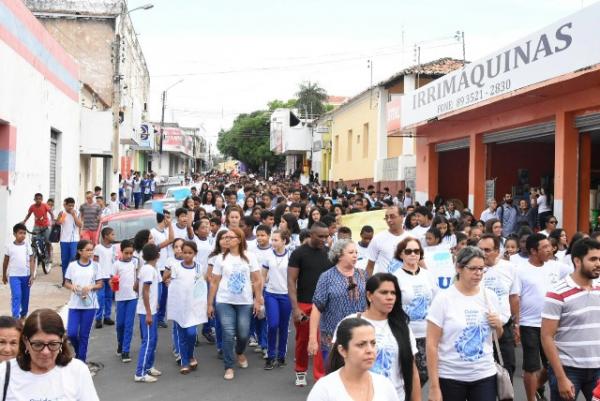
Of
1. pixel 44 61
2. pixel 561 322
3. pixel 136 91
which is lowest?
pixel 561 322

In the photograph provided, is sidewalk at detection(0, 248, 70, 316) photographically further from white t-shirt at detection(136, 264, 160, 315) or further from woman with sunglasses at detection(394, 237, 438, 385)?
woman with sunglasses at detection(394, 237, 438, 385)

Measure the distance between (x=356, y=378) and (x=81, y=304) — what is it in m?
5.14

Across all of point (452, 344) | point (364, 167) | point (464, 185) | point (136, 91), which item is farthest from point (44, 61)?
point (136, 91)

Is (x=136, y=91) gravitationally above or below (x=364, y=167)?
above

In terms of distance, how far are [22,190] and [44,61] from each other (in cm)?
388

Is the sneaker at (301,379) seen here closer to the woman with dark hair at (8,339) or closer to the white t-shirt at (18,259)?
the woman with dark hair at (8,339)

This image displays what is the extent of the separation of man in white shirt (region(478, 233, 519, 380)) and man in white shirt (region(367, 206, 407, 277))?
121 cm

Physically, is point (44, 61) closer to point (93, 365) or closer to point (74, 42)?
point (93, 365)

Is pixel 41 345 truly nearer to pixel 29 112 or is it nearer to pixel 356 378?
pixel 356 378

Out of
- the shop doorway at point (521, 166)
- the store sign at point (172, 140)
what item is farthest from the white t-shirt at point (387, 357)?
the store sign at point (172, 140)

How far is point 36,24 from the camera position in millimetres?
17516

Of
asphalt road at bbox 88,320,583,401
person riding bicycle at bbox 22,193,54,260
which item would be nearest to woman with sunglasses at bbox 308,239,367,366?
asphalt road at bbox 88,320,583,401

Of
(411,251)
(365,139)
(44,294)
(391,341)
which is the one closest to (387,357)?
(391,341)

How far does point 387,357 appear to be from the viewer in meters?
4.52
